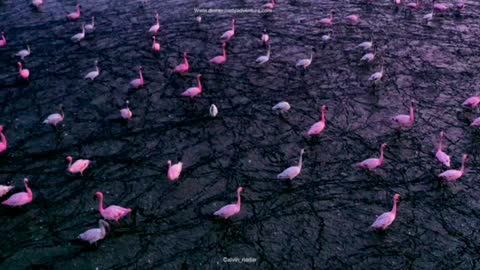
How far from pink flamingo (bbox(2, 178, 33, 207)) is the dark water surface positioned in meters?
0.20

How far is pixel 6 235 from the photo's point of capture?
7477 mm

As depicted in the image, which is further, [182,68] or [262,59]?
[262,59]

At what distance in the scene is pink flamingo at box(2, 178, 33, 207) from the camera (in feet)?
25.8

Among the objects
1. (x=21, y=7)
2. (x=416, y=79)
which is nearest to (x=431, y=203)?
(x=416, y=79)

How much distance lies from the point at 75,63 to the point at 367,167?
9.28 m

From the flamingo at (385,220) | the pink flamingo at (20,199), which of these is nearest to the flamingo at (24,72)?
the pink flamingo at (20,199)

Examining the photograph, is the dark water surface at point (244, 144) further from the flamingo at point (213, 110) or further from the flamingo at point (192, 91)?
Result: the flamingo at point (192, 91)

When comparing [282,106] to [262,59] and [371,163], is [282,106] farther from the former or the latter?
[371,163]

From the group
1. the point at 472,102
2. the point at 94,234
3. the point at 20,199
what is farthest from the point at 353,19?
the point at 20,199

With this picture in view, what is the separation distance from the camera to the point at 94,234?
7117mm

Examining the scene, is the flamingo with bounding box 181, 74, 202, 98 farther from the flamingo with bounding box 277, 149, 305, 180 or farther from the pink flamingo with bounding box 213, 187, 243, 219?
the pink flamingo with bounding box 213, 187, 243, 219

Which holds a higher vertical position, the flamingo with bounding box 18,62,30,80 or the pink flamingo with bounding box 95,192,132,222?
the flamingo with bounding box 18,62,30,80

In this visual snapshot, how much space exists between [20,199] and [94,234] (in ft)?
6.09

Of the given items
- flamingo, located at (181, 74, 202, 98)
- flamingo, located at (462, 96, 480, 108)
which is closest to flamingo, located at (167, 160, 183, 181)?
flamingo, located at (181, 74, 202, 98)
